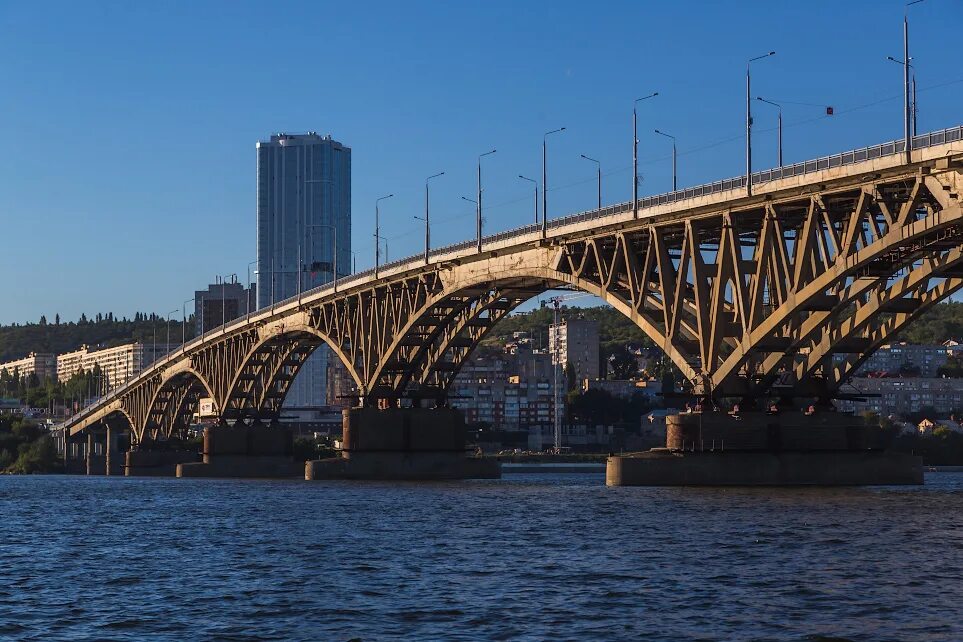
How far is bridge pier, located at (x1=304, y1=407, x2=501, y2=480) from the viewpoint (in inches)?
4604

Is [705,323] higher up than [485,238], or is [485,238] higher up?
[485,238]

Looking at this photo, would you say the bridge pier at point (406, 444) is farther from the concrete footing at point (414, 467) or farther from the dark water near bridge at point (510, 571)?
the dark water near bridge at point (510, 571)

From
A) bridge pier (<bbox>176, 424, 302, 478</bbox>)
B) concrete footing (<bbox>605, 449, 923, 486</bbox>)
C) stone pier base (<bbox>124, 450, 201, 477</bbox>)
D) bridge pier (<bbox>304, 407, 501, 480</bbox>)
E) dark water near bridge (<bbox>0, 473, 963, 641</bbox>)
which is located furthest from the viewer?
stone pier base (<bbox>124, 450, 201, 477</bbox>)

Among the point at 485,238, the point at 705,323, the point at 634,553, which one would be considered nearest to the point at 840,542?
the point at 634,553

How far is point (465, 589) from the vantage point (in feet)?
124

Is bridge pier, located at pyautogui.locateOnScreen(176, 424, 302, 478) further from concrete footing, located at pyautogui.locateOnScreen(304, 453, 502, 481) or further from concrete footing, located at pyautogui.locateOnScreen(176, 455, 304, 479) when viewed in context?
concrete footing, located at pyautogui.locateOnScreen(304, 453, 502, 481)

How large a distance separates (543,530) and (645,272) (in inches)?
992

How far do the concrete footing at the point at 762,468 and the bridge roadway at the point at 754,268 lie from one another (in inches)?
122

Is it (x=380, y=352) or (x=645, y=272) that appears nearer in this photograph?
(x=645, y=272)

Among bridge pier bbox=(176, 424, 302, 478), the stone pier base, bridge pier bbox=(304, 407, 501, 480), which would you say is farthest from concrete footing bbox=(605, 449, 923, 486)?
the stone pier base

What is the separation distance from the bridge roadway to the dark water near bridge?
7.65m

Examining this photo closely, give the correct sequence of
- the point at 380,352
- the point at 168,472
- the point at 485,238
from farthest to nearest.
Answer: the point at 168,472 < the point at 380,352 < the point at 485,238

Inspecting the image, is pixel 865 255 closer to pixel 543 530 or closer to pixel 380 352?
pixel 543 530

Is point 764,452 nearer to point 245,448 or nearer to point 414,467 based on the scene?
point 414,467
